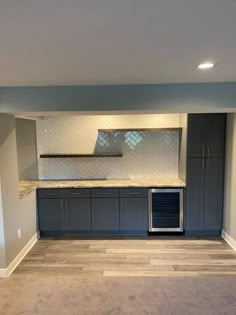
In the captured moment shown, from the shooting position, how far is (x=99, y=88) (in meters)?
2.81

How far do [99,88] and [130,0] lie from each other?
5.86ft

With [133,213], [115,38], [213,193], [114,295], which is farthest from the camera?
[133,213]

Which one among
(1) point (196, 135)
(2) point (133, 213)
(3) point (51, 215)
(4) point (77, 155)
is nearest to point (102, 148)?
(4) point (77, 155)

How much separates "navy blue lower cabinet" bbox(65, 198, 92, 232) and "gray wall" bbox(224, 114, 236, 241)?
2.38m

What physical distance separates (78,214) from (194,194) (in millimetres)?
2107

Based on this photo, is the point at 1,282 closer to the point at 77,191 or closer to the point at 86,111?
the point at 77,191

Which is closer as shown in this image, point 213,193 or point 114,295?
point 114,295

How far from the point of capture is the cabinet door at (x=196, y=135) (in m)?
4.09

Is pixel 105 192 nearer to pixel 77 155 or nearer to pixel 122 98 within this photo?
pixel 77 155

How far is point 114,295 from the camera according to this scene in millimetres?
2734

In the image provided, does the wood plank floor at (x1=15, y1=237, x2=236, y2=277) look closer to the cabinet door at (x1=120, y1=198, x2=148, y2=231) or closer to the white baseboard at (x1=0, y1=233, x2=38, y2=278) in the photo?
the white baseboard at (x1=0, y1=233, x2=38, y2=278)

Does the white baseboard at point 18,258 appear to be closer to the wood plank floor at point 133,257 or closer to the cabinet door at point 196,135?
the wood plank floor at point 133,257

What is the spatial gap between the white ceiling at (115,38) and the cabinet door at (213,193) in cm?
211

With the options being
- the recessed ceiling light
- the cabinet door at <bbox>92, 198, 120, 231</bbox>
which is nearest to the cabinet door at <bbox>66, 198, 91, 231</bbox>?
the cabinet door at <bbox>92, 198, 120, 231</bbox>
